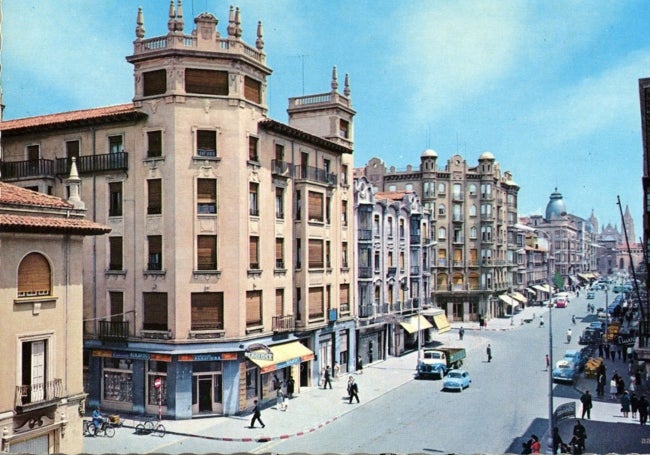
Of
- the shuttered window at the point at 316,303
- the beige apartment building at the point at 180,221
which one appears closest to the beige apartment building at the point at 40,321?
the beige apartment building at the point at 180,221

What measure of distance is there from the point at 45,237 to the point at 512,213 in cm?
9194

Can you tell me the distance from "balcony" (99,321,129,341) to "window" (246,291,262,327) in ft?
22.6

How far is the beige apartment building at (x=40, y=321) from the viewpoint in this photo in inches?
950

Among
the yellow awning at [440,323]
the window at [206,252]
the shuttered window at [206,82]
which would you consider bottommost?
the yellow awning at [440,323]

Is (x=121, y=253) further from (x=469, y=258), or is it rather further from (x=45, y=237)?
(x=469, y=258)

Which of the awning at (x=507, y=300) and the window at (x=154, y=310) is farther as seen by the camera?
the awning at (x=507, y=300)

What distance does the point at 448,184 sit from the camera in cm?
9038

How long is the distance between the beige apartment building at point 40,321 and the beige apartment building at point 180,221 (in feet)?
30.9

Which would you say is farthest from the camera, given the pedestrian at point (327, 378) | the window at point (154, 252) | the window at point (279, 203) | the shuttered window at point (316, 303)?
the shuttered window at point (316, 303)

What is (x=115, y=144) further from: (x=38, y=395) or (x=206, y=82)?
(x=38, y=395)

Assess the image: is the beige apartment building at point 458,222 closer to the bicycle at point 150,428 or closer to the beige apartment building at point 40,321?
the bicycle at point 150,428

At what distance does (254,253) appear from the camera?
1571 inches

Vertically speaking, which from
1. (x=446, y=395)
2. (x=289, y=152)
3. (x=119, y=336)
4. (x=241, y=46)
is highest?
(x=241, y=46)

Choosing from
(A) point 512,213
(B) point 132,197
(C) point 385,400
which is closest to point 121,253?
(B) point 132,197
